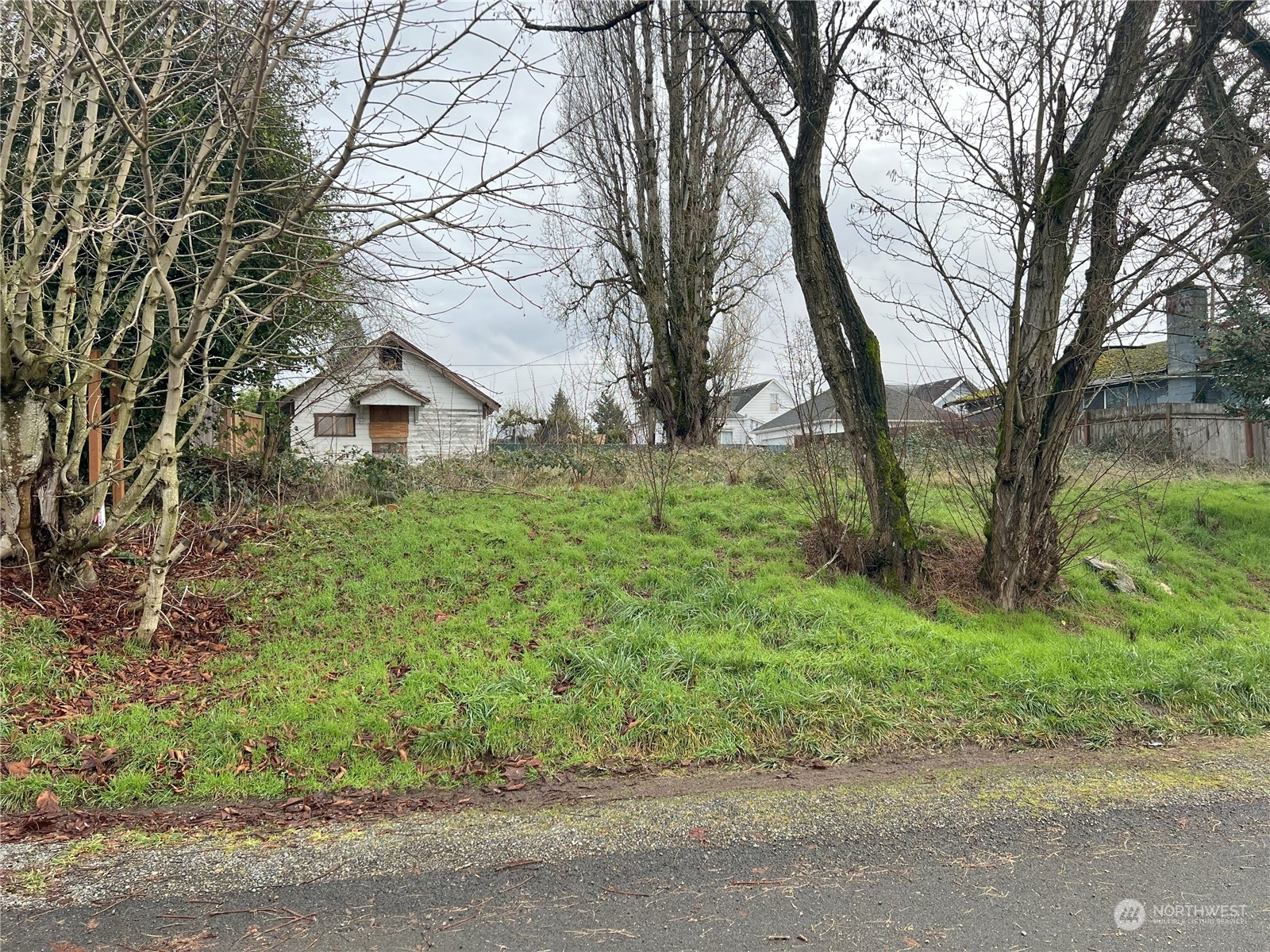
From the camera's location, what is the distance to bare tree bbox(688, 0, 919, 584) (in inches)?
267

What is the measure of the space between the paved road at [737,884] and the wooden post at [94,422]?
4845 mm

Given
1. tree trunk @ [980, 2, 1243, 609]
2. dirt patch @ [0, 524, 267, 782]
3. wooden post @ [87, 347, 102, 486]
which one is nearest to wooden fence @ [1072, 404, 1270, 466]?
tree trunk @ [980, 2, 1243, 609]

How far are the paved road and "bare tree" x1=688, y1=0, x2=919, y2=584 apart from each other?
361 centimetres

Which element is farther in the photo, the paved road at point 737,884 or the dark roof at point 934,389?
the dark roof at point 934,389

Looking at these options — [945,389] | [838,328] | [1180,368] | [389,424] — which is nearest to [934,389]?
[945,389]

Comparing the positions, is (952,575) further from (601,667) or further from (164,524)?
(164,524)

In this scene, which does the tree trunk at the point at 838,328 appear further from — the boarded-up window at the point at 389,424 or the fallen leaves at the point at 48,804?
the boarded-up window at the point at 389,424

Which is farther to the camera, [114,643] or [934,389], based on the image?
[934,389]

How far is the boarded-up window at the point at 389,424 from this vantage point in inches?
1011
